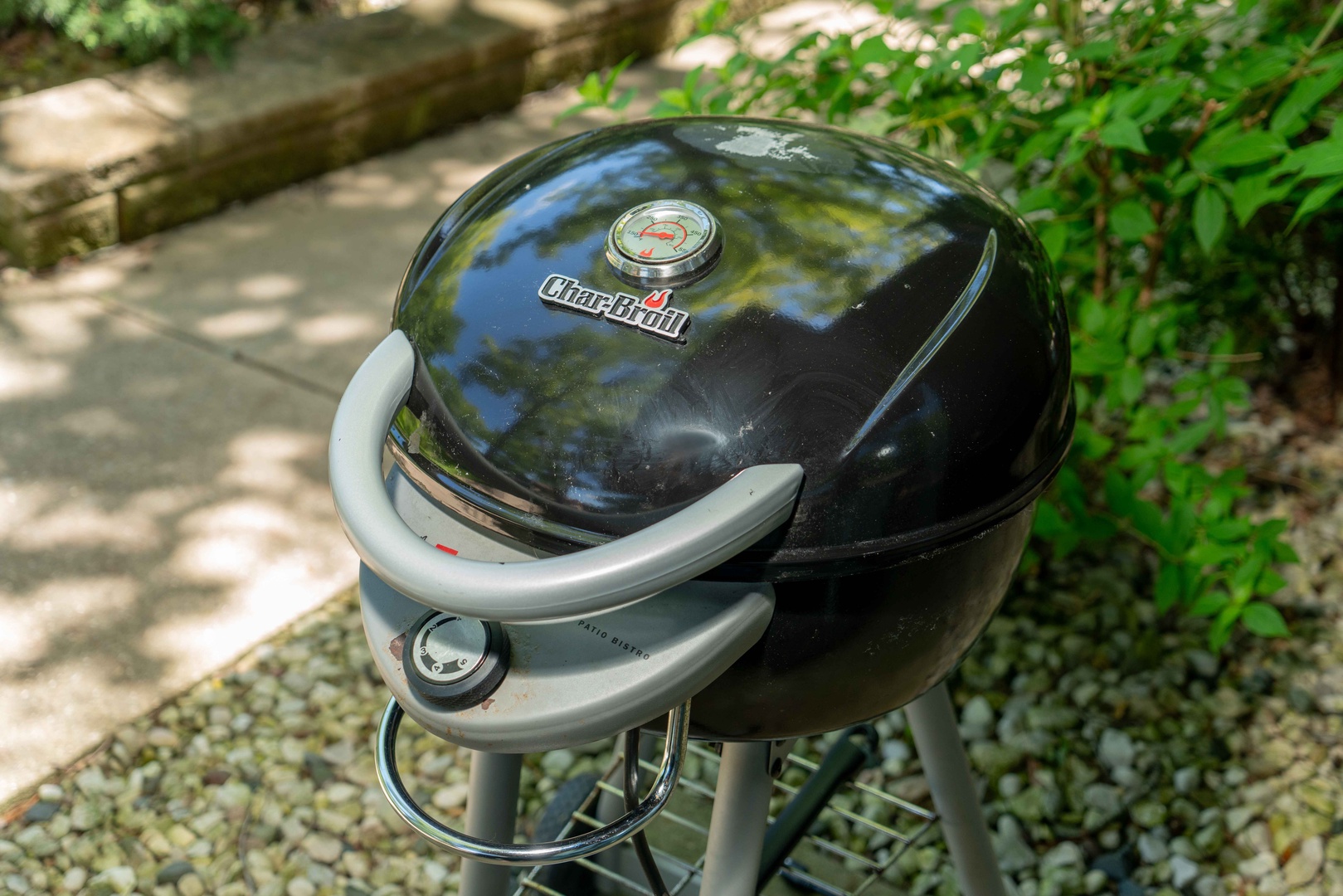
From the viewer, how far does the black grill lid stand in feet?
3.16

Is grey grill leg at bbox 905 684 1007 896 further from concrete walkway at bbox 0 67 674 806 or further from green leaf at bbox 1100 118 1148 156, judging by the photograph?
concrete walkway at bbox 0 67 674 806

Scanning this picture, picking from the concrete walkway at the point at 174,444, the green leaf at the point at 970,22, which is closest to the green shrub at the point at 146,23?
the concrete walkway at the point at 174,444

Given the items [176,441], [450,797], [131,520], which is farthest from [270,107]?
[450,797]

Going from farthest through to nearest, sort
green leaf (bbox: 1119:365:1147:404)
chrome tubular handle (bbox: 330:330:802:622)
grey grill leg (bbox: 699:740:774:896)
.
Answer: green leaf (bbox: 1119:365:1147:404) < grey grill leg (bbox: 699:740:774:896) < chrome tubular handle (bbox: 330:330:802:622)

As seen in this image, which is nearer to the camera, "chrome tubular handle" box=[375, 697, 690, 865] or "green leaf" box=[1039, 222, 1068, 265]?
"chrome tubular handle" box=[375, 697, 690, 865]

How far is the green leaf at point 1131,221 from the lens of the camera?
187cm

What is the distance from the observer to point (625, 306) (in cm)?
101

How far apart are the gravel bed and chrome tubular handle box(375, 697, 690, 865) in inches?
41.9

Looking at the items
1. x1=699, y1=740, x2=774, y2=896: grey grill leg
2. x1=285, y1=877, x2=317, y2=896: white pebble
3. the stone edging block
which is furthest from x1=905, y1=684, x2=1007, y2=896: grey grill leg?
the stone edging block

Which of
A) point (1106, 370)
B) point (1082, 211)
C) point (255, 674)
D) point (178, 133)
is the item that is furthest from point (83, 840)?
point (178, 133)

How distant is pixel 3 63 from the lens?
13.7 ft

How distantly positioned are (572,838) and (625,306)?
449mm

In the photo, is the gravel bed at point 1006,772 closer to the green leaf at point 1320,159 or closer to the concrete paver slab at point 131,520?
the concrete paver slab at point 131,520

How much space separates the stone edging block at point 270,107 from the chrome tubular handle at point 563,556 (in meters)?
2.98
